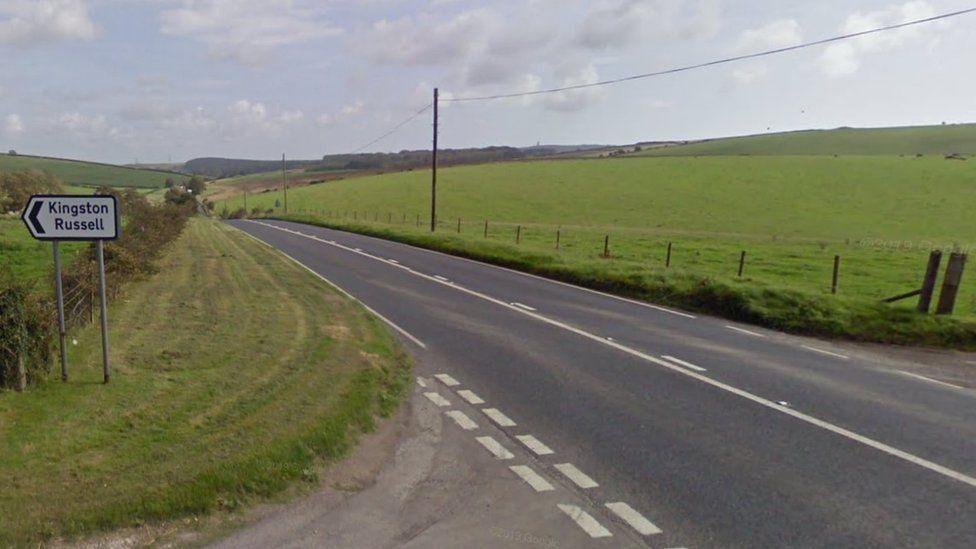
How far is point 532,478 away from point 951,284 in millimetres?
11496

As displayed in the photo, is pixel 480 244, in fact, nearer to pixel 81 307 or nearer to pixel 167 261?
pixel 167 261

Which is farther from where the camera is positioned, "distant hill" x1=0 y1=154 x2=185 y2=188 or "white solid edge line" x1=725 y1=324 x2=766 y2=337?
"distant hill" x1=0 y1=154 x2=185 y2=188

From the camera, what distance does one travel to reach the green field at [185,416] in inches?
191

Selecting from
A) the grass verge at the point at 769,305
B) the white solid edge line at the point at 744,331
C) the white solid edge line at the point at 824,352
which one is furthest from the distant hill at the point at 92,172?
the white solid edge line at the point at 824,352

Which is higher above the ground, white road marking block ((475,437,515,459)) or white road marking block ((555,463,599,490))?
white road marking block ((555,463,599,490))

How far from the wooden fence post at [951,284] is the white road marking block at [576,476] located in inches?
429

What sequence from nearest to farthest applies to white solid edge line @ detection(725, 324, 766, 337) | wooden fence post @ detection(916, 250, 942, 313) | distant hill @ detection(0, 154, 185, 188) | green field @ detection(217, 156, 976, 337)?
white solid edge line @ detection(725, 324, 766, 337) → wooden fence post @ detection(916, 250, 942, 313) → green field @ detection(217, 156, 976, 337) → distant hill @ detection(0, 154, 185, 188)

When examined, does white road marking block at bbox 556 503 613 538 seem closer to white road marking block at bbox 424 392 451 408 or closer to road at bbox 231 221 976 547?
road at bbox 231 221 976 547

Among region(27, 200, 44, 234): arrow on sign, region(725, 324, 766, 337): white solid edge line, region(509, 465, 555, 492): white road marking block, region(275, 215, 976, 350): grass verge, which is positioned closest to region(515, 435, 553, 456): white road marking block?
region(509, 465, 555, 492): white road marking block

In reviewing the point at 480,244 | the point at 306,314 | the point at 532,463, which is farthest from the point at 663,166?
the point at 532,463

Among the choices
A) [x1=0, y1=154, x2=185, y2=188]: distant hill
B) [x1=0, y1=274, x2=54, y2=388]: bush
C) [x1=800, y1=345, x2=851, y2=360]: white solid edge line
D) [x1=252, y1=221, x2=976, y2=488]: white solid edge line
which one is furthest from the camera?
[x1=0, y1=154, x2=185, y2=188]: distant hill

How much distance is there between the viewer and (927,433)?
697 cm

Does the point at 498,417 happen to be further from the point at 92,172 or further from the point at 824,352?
the point at 92,172

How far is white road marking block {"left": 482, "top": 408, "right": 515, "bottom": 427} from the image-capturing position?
7.10m
